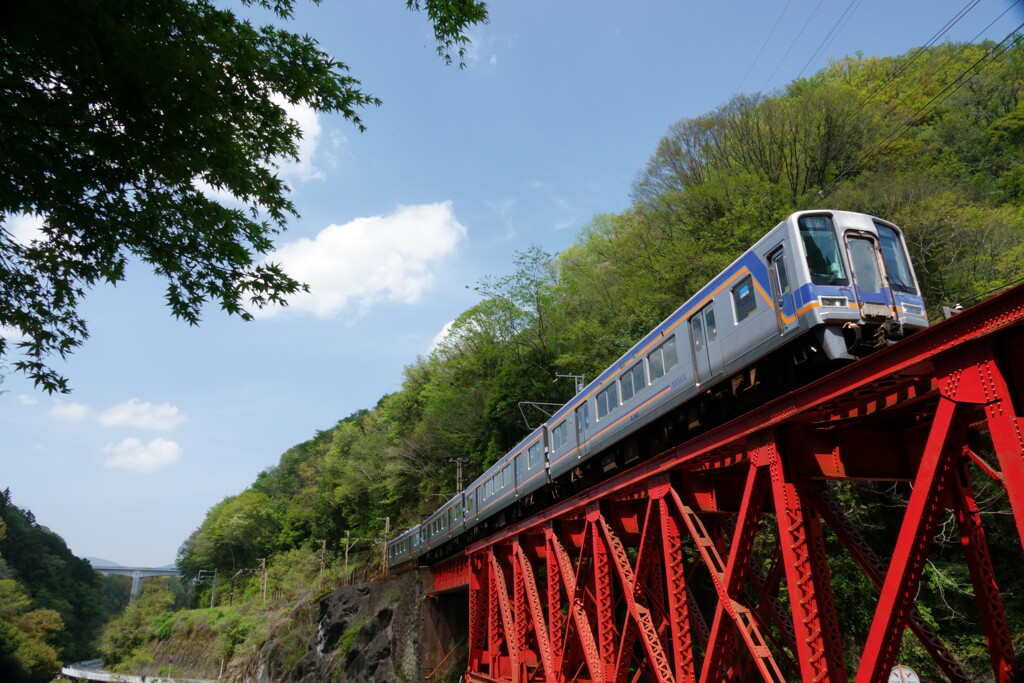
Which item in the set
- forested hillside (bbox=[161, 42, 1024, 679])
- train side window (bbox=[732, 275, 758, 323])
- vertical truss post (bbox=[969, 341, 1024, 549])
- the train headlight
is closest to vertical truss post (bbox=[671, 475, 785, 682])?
vertical truss post (bbox=[969, 341, 1024, 549])

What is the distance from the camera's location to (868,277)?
777cm

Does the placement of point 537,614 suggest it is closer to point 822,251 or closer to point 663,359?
point 663,359

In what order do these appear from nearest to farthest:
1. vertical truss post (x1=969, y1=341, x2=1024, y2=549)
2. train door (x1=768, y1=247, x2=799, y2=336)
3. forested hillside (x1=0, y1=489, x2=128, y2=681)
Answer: vertical truss post (x1=969, y1=341, x2=1024, y2=549) < train door (x1=768, y1=247, x2=799, y2=336) < forested hillside (x1=0, y1=489, x2=128, y2=681)

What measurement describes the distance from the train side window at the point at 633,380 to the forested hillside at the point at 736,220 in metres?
9.44

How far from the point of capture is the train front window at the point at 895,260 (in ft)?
26.1

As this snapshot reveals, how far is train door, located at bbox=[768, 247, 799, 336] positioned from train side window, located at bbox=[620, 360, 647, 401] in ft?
11.1

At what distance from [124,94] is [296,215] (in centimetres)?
187

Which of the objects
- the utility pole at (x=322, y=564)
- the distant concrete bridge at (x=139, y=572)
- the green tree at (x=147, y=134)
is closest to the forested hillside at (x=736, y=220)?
the utility pole at (x=322, y=564)

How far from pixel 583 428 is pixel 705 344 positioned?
4457 millimetres

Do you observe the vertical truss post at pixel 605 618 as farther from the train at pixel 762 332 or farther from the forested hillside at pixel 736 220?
the forested hillside at pixel 736 220

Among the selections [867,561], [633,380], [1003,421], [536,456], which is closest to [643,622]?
[867,561]

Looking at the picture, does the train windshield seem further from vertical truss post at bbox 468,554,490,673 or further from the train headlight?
vertical truss post at bbox 468,554,490,673

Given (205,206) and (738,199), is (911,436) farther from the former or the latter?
(738,199)

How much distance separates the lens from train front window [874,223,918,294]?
313 inches
